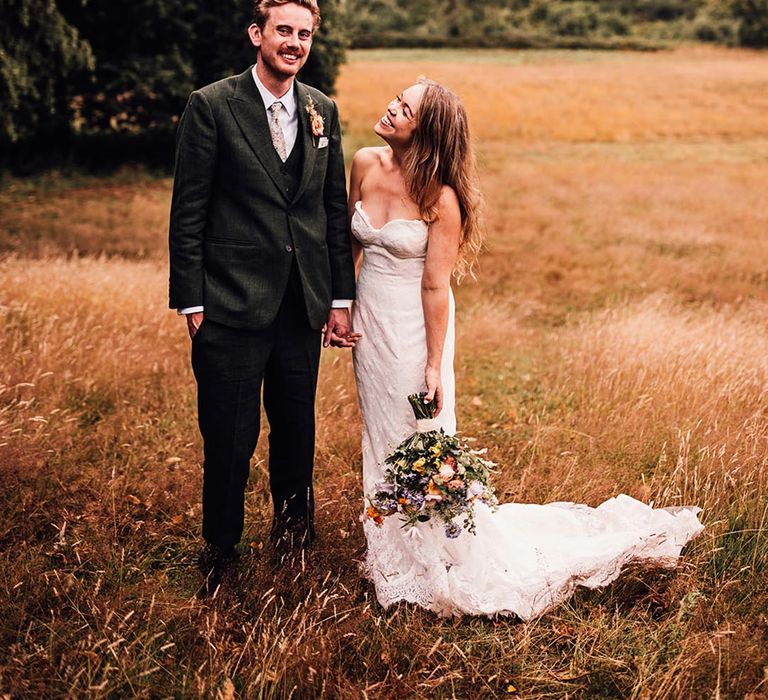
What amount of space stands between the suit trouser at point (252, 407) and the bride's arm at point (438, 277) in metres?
0.57

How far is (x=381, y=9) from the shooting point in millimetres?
63094

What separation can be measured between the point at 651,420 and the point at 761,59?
2016 inches

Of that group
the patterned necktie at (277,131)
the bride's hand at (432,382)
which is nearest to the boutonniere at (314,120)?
the patterned necktie at (277,131)

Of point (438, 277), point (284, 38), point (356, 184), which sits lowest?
point (438, 277)

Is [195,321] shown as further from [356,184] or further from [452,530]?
[452,530]

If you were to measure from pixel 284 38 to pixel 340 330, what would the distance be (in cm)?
137

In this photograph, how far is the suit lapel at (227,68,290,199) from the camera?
329 centimetres

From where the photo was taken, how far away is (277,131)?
342cm

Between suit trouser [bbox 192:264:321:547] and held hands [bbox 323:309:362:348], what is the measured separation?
3.2 inches

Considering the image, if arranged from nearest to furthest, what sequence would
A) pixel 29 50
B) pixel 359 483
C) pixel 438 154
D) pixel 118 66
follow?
pixel 438 154
pixel 359 483
pixel 29 50
pixel 118 66

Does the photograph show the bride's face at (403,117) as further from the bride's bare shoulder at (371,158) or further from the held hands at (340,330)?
the held hands at (340,330)

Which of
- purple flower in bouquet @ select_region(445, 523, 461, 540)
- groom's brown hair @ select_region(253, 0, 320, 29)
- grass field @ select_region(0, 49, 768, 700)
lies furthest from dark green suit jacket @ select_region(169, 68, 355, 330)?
grass field @ select_region(0, 49, 768, 700)

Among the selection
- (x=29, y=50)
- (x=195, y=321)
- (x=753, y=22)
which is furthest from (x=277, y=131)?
(x=753, y=22)

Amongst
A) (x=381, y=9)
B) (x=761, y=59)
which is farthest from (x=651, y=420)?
(x=381, y=9)
